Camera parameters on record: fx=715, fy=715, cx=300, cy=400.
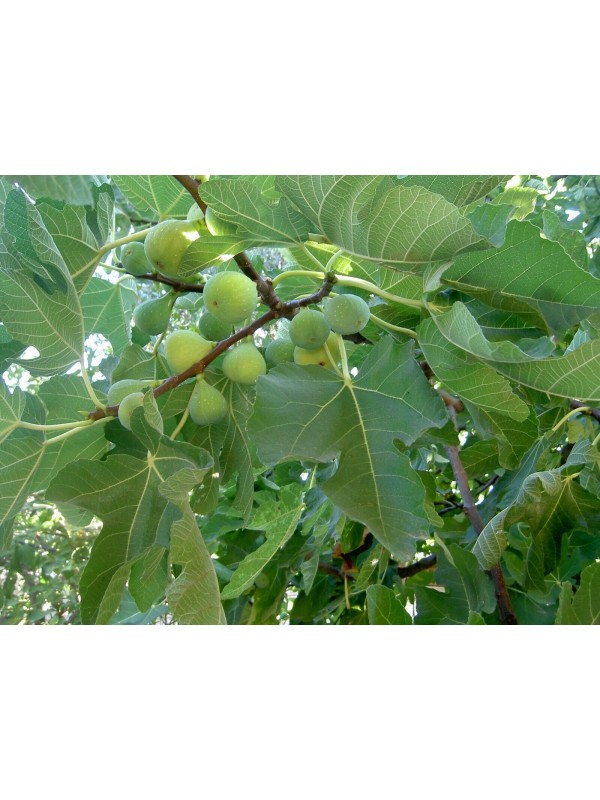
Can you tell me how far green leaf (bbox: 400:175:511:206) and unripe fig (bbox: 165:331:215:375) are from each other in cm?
38

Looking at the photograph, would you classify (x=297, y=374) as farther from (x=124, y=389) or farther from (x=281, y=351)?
(x=124, y=389)

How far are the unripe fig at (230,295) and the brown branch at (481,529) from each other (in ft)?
1.83

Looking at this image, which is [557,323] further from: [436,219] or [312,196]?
[312,196]

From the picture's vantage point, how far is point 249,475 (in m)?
1.18

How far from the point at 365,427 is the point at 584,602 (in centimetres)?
→ 43

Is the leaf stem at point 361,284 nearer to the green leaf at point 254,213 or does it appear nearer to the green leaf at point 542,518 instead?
the green leaf at point 254,213

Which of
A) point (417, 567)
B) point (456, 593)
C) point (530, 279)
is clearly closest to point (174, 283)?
point (530, 279)

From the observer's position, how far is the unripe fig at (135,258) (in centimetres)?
108

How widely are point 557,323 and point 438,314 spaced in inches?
6.4

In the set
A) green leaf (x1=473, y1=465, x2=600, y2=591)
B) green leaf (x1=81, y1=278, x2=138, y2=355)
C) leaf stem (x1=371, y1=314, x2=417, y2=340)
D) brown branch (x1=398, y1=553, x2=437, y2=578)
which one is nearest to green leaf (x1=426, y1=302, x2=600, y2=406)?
leaf stem (x1=371, y1=314, x2=417, y2=340)

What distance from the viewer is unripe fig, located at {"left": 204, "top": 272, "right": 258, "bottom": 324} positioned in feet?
3.12

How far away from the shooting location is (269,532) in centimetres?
125

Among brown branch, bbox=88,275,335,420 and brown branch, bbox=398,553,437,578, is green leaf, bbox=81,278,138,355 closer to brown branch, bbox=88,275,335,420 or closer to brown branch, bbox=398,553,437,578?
brown branch, bbox=88,275,335,420

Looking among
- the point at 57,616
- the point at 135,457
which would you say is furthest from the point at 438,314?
the point at 57,616
